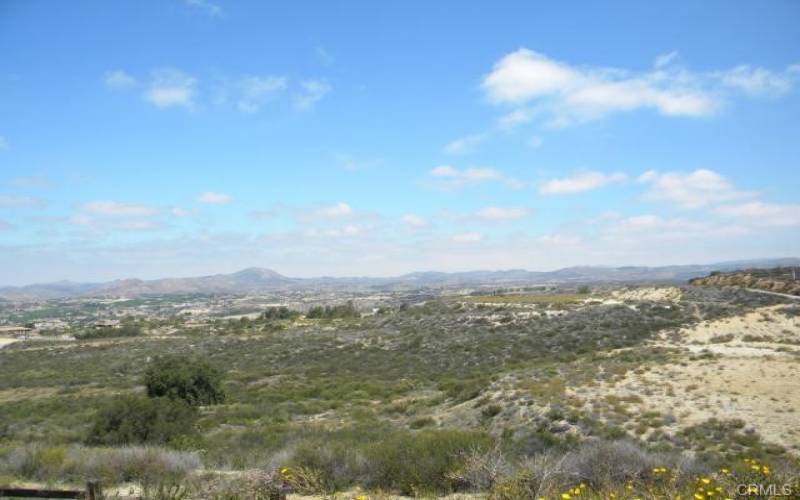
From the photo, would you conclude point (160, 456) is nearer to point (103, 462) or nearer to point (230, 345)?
point (103, 462)

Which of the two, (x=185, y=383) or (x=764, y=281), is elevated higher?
(x=764, y=281)

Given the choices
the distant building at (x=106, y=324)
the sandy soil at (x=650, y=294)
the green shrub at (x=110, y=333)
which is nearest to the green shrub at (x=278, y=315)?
the green shrub at (x=110, y=333)

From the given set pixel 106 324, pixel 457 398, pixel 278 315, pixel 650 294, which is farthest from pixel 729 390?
pixel 106 324

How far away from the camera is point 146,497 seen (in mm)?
7629

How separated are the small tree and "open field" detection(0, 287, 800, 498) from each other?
997mm

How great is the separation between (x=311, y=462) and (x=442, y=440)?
2505 mm

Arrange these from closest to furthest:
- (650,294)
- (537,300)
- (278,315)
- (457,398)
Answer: (457,398), (650,294), (537,300), (278,315)

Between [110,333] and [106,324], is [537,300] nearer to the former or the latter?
[110,333]

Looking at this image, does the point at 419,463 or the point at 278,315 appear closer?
the point at 419,463

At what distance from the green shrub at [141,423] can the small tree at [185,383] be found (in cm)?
696

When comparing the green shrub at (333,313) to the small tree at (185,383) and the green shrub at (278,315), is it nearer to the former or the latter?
the green shrub at (278,315)

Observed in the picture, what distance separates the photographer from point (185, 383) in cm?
2366

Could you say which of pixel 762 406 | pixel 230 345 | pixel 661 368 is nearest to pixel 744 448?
pixel 762 406

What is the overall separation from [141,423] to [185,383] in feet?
29.0
